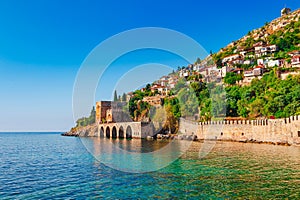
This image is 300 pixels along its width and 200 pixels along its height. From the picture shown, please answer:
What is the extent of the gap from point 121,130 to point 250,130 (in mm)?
31631

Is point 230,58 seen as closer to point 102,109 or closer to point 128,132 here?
point 102,109

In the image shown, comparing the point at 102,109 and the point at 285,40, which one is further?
the point at 102,109

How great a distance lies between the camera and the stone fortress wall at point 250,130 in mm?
27495

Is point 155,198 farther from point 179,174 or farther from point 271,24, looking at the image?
point 271,24

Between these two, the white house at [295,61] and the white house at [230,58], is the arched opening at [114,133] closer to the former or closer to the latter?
the white house at [295,61]

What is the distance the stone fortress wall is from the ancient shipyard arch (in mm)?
8451

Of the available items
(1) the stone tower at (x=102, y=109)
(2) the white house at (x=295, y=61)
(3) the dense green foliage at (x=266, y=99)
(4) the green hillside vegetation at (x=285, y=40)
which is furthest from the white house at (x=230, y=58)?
(1) the stone tower at (x=102, y=109)

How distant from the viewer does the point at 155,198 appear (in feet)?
31.1

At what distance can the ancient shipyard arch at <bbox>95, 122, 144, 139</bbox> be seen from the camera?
5221 cm

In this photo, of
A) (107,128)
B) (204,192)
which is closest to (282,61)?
(107,128)

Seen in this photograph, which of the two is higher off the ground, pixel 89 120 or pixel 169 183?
pixel 89 120

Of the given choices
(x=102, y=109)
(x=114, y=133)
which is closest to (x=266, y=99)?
(x=114, y=133)

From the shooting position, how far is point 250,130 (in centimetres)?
3475

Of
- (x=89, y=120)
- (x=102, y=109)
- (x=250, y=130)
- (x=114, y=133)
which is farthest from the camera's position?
(x=89, y=120)
